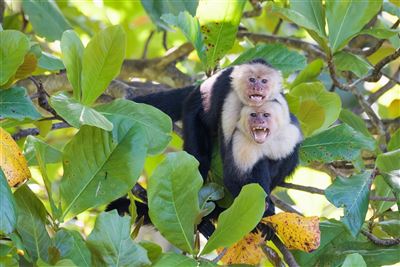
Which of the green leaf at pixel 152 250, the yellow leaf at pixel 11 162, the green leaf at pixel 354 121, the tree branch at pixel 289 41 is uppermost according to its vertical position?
the yellow leaf at pixel 11 162

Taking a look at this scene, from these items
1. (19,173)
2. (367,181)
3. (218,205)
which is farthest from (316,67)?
(19,173)

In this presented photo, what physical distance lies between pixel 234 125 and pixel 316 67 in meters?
0.55

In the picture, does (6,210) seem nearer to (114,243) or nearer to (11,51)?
(114,243)

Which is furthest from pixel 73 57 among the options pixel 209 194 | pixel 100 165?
pixel 209 194

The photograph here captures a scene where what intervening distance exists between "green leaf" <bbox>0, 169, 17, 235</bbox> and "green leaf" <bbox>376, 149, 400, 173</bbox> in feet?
3.29

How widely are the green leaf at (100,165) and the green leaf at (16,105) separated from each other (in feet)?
0.41

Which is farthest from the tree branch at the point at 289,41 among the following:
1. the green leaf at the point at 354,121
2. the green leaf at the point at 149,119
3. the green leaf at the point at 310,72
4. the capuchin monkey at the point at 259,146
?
the green leaf at the point at 149,119

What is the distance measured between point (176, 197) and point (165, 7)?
4.83 ft

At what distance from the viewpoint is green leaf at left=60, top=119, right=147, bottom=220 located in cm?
172

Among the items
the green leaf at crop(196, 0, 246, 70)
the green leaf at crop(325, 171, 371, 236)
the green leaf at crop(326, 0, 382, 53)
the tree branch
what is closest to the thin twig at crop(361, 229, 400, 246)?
the green leaf at crop(325, 171, 371, 236)

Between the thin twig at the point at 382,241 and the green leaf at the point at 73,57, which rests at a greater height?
the green leaf at the point at 73,57

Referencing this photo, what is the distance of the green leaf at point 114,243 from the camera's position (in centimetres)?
156

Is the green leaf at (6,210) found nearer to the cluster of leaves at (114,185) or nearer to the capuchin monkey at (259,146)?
the cluster of leaves at (114,185)

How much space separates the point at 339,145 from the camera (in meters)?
2.26
